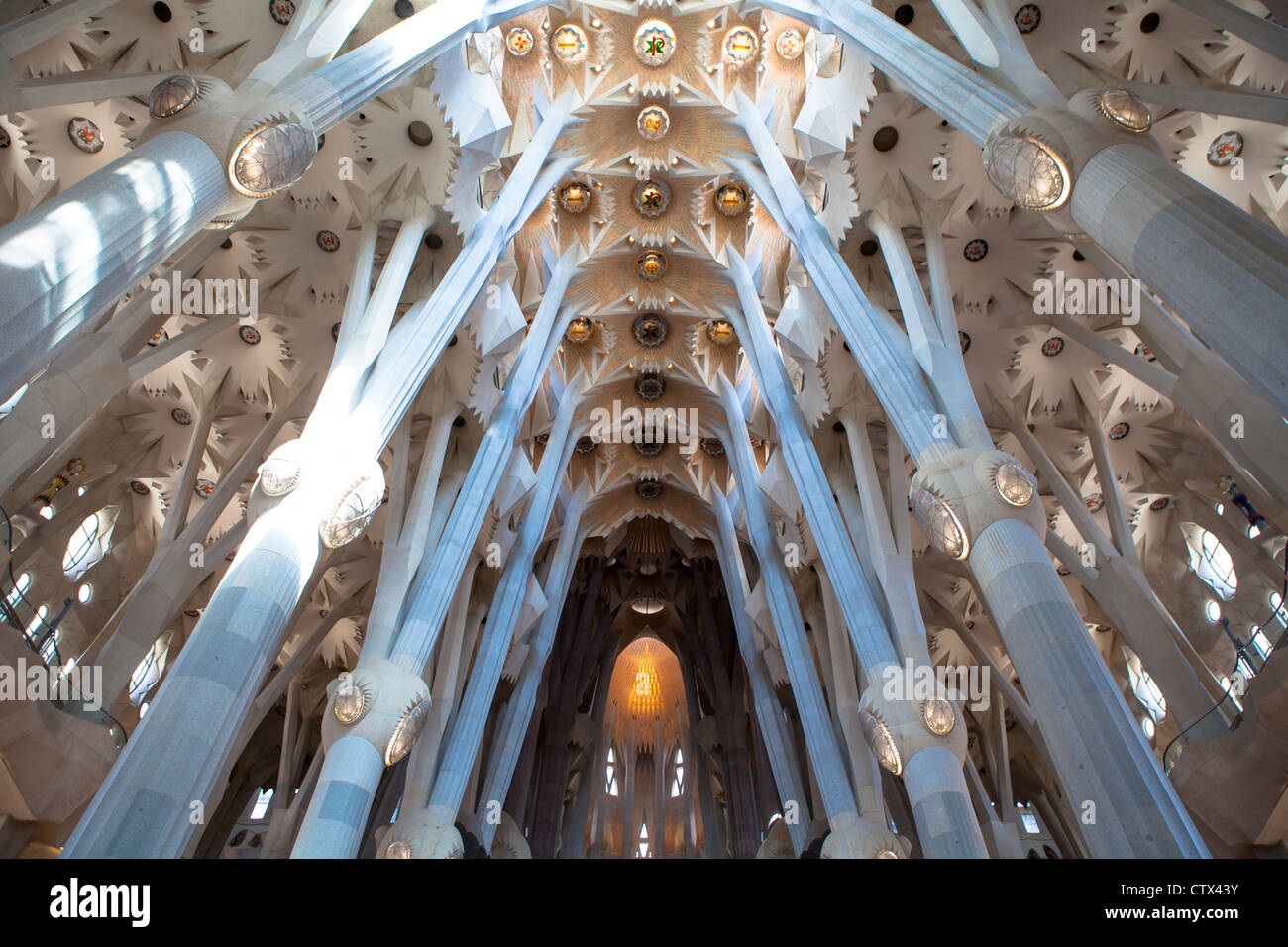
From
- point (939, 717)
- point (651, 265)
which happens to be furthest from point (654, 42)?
point (939, 717)

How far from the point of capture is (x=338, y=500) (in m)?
8.86

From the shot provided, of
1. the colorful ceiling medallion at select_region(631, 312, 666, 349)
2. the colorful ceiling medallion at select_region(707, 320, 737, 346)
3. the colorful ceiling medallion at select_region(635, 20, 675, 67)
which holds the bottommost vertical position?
the colorful ceiling medallion at select_region(707, 320, 737, 346)

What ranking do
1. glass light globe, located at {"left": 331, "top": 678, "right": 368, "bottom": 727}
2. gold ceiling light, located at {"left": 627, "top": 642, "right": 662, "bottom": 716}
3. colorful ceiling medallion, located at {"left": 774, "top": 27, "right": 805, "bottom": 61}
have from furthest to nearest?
1. gold ceiling light, located at {"left": 627, "top": 642, "right": 662, "bottom": 716}
2. colorful ceiling medallion, located at {"left": 774, "top": 27, "right": 805, "bottom": 61}
3. glass light globe, located at {"left": 331, "top": 678, "right": 368, "bottom": 727}

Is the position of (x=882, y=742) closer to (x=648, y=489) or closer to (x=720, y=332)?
(x=720, y=332)

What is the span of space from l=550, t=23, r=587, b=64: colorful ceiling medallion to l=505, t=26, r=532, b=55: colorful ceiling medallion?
0.79 metres

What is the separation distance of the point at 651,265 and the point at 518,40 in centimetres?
634

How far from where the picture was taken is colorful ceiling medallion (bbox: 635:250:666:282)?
868 inches

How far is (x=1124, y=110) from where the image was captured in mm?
7328

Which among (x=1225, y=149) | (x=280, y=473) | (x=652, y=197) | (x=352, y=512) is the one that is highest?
(x=652, y=197)

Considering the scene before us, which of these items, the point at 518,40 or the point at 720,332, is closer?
the point at 518,40

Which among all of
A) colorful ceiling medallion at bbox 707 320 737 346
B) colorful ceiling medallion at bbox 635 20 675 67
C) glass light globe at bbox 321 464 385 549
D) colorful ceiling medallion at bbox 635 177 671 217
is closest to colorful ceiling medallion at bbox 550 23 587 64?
colorful ceiling medallion at bbox 635 20 675 67

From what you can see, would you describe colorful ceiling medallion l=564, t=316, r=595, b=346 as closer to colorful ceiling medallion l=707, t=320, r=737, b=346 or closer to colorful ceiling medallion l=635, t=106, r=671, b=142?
colorful ceiling medallion l=707, t=320, r=737, b=346

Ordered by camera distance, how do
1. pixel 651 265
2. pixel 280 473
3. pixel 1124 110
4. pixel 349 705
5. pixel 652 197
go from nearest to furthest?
pixel 1124 110
pixel 280 473
pixel 349 705
pixel 652 197
pixel 651 265
